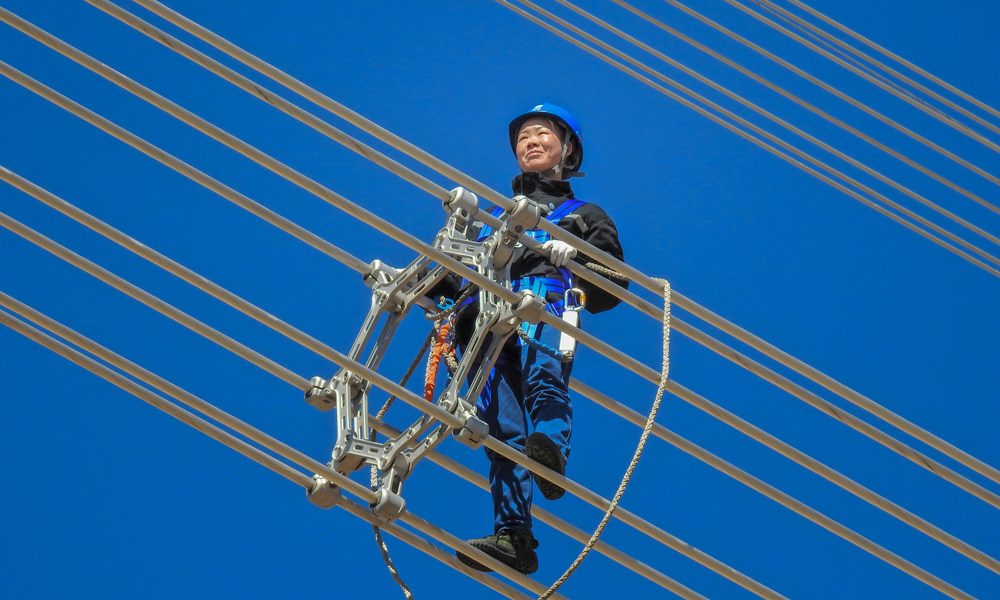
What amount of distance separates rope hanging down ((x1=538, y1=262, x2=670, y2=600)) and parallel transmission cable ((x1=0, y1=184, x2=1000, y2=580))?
0.14 m

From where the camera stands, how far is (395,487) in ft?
18.1

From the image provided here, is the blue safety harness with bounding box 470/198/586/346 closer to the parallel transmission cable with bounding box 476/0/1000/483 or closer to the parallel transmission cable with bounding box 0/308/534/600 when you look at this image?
the parallel transmission cable with bounding box 476/0/1000/483

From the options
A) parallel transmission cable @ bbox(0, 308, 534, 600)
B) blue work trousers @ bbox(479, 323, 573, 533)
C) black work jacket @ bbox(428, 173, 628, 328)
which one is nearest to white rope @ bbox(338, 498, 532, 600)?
parallel transmission cable @ bbox(0, 308, 534, 600)

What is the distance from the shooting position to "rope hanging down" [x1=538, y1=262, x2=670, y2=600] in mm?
5289

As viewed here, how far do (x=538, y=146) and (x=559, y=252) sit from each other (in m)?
1.29

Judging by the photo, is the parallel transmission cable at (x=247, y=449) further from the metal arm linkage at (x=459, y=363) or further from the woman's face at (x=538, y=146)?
the woman's face at (x=538, y=146)

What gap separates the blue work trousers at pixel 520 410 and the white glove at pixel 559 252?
1.12 feet

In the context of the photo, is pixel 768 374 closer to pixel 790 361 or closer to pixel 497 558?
pixel 790 361

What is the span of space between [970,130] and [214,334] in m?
4.79

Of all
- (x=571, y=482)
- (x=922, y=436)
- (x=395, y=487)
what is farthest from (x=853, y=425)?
(x=395, y=487)

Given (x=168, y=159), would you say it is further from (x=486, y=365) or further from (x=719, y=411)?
(x=719, y=411)

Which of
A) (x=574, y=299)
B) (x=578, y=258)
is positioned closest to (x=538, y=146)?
(x=578, y=258)

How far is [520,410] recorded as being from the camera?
5.95 meters

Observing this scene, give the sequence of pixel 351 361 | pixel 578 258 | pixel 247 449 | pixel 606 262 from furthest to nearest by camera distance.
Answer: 1. pixel 578 258
2. pixel 606 262
3. pixel 247 449
4. pixel 351 361
